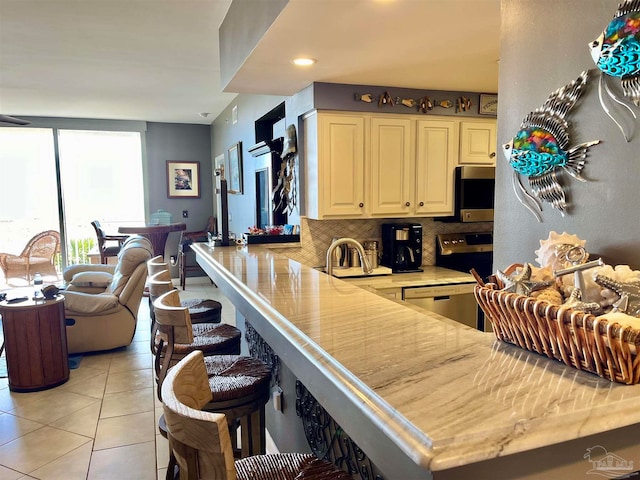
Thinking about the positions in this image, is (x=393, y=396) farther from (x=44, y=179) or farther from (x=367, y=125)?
(x=44, y=179)

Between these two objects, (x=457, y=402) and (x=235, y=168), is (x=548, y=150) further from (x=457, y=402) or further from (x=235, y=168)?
(x=235, y=168)

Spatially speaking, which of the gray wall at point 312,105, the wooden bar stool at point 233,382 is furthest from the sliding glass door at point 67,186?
the wooden bar stool at point 233,382

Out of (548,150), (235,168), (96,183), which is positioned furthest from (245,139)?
(548,150)

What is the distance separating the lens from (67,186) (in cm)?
757

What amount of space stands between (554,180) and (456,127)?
2.80 m

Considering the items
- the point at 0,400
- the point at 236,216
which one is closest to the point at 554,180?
the point at 0,400

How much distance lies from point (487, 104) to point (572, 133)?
9.76 feet

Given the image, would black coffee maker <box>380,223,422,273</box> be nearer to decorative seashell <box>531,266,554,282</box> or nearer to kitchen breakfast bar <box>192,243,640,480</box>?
kitchen breakfast bar <box>192,243,640,480</box>

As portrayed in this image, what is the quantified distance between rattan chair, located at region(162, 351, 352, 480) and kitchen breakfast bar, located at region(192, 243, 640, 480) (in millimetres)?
237

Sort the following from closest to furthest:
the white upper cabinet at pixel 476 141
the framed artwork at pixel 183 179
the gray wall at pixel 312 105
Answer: the gray wall at pixel 312 105
the white upper cabinet at pixel 476 141
the framed artwork at pixel 183 179

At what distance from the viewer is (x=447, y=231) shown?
432 centimetres

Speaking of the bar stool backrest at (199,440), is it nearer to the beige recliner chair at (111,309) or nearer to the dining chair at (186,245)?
the beige recliner chair at (111,309)

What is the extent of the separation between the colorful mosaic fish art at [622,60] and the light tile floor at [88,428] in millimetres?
2276

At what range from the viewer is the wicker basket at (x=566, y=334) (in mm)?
812
